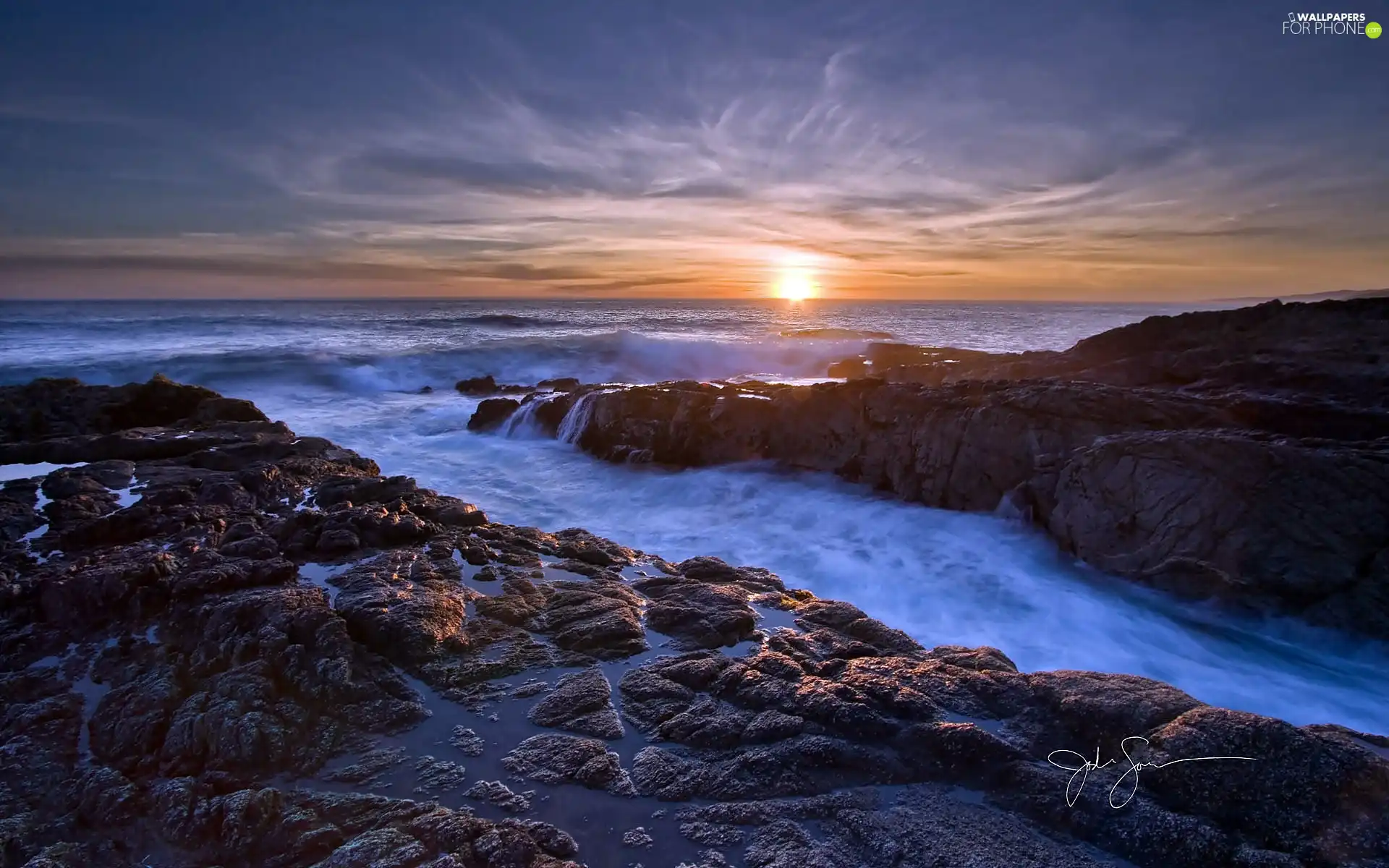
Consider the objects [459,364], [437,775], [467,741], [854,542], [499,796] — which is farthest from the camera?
[459,364]

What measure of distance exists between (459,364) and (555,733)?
1147 inches

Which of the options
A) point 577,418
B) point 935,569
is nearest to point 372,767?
point 935,569

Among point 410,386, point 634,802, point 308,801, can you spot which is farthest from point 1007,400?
point 410,386

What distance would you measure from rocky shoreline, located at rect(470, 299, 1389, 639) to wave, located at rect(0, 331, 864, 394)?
1366cm

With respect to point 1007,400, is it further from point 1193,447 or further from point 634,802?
point 634,802

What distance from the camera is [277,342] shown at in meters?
38.1

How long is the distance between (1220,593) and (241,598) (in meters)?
8.82

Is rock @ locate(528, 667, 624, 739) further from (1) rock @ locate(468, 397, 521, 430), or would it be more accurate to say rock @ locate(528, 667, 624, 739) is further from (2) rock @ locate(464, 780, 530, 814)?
(1) rock @ locate(468, 397, 521, 430)

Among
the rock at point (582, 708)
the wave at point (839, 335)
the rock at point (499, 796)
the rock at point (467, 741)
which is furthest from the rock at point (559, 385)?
the wave at point (839, 335)

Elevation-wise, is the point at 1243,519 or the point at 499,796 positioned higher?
the point at 1243,519

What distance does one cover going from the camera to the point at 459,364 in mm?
30688

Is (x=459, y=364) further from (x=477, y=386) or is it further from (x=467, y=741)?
(x=467, y=741)
